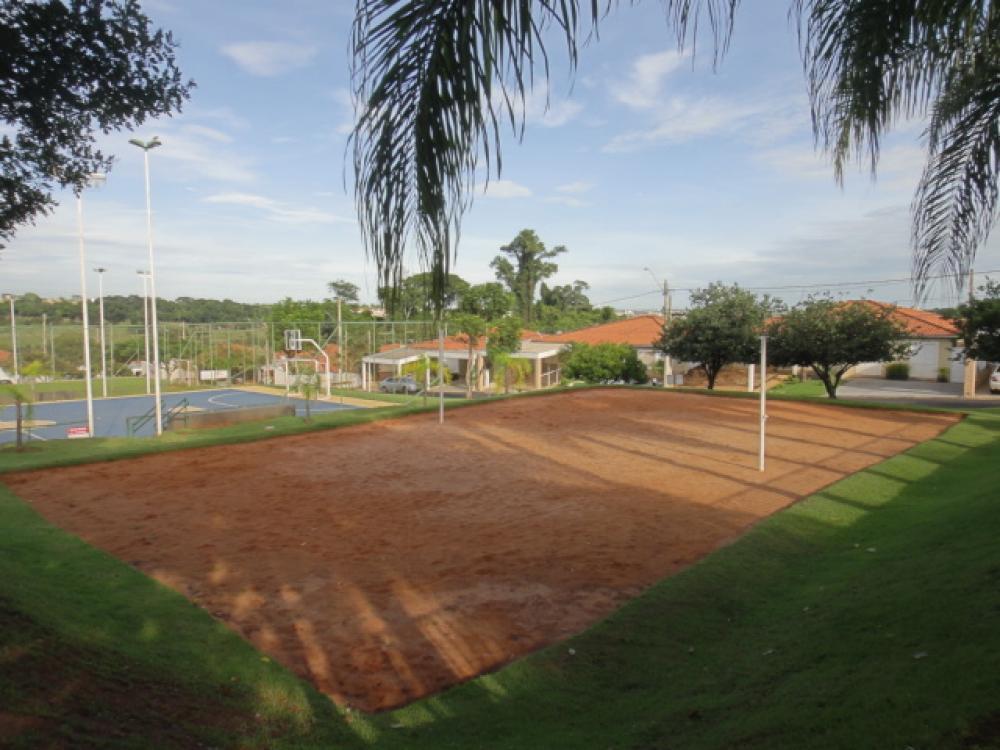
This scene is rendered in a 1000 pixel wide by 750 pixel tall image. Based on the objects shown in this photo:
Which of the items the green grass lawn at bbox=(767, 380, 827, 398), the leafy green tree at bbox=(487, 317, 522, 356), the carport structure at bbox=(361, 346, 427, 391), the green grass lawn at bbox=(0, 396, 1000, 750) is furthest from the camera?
the carport structure at bbox=(361, 346, 427, 391)

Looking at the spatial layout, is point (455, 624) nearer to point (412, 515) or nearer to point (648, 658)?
point (648, 658)

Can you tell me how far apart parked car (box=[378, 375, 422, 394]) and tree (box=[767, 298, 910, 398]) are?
679 inches

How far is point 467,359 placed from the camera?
114 ft

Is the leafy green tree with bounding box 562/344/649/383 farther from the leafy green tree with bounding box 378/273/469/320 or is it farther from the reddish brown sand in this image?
the leafy green tree with bounding box 378/273/469/320

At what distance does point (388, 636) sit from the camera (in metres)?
5.10

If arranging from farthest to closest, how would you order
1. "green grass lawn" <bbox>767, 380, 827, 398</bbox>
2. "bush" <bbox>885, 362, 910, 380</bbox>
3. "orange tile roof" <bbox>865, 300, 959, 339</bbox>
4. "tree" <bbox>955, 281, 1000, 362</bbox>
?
"bush" <bbox>885, 362, 910, 380</bbox>
"green grass lawn" <bbox>767, 380, 827, 398</bbox>
"orange tile roof" <bbox>865, 300, 959, 339</bbox>
"tree" <bbox>955, 281, 1000, 362</bbox>

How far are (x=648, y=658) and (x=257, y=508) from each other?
6266 mm

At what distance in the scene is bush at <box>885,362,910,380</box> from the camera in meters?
35.1

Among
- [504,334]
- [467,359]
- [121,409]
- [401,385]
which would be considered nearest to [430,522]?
[504,334]

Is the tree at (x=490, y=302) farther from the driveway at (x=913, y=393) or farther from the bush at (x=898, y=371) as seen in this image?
the bush at (x=898, y=371)

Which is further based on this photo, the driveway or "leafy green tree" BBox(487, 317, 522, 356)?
"leafy green tree" BBox(487, 317, 522, 356)

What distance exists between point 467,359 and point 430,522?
87.2ft

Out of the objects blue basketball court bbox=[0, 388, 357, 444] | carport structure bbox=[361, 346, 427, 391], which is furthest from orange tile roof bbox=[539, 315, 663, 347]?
blue basketball court bbox=[0, 388, 357, 444]

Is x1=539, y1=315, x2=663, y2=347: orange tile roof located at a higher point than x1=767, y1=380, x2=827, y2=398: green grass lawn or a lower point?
higher
